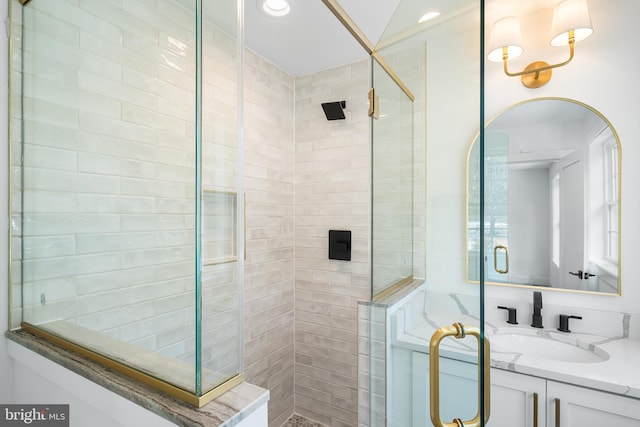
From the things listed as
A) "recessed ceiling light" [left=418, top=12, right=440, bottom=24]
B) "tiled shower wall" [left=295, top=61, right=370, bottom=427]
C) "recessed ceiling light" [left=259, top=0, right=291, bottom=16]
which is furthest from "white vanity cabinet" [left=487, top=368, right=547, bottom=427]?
"recessed ceiling light" [left=259, top=0, right=291, bottom=16]

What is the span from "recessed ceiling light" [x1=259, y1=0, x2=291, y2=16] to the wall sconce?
1.00 m

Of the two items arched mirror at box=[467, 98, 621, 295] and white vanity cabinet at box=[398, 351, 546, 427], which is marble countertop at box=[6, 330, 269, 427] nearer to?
white vanity cabinet at box=[398, 351, 546, 427]

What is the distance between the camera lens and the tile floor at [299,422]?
7.33 feet

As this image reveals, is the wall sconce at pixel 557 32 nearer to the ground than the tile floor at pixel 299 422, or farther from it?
farther from it

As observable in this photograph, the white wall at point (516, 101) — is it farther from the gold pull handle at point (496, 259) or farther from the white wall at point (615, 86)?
the gold pull handle at point (496, 259)

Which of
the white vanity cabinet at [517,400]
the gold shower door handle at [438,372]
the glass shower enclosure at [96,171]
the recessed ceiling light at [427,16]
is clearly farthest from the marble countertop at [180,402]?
the recessed ceiling light at [427,16]

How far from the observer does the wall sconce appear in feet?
4.44

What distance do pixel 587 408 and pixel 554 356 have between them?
0.34m

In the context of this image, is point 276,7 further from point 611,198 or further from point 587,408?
point 587,408

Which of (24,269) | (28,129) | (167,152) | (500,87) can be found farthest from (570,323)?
(28,129)

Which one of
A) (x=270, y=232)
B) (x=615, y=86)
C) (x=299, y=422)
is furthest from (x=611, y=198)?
(x=299, y=422)

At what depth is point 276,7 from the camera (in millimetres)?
1595

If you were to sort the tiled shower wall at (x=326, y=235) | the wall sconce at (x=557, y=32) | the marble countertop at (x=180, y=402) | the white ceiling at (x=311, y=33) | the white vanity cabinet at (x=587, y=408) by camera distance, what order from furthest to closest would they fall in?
1. the tiled shower wall at (x=326, y=235)
2. the white ceiling at (x=311, y=33)
3. the wall sconce at (x=557, y=32)
4. the white vanity cabinet at (x=587, y=408)
5. the marble countertop at (x=180, y=402)

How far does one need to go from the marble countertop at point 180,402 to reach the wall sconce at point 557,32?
1.52 meters
